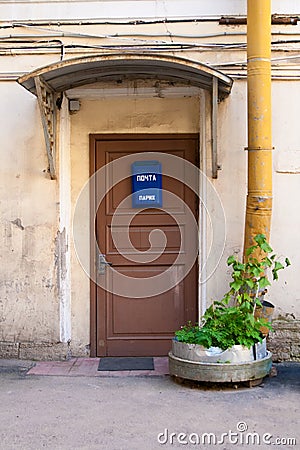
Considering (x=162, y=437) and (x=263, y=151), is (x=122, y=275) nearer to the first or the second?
(x=263, y=151)

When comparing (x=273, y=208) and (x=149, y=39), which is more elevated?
(x=149, y=39)

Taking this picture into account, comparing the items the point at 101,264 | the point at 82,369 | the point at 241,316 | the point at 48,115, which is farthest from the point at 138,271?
the point at 48,115

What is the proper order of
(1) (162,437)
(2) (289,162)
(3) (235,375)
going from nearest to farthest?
(1) (162,437), (3) (235,375), (2) (289,162)

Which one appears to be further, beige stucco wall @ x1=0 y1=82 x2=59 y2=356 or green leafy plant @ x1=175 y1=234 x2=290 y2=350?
beige stucco wall @ x1=0 y1=82 x2=59 y2=356

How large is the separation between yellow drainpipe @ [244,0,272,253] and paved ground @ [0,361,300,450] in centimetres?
158

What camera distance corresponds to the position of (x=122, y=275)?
6805 millimetres

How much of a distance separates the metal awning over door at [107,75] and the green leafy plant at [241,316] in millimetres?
1593

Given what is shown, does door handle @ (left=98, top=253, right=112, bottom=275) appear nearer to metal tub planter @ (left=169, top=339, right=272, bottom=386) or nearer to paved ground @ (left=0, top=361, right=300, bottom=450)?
paved ground @ (left=0, top=361, right=300, bottom=450)

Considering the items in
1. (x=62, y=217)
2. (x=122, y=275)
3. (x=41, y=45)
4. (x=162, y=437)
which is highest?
(x=41, y=45)

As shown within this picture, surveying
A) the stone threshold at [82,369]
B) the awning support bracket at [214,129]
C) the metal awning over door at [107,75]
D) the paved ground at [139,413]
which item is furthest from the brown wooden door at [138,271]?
the paved ground at [139,413]

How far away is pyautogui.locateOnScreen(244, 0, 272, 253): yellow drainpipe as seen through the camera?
19.3 ft

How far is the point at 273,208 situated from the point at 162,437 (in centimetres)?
291

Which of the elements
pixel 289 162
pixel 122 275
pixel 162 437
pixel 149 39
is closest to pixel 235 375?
pixel 162 437

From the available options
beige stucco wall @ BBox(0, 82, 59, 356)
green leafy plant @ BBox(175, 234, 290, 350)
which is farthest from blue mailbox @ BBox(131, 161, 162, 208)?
green leafy plant @ BBox(175, 234, 290, 350)
